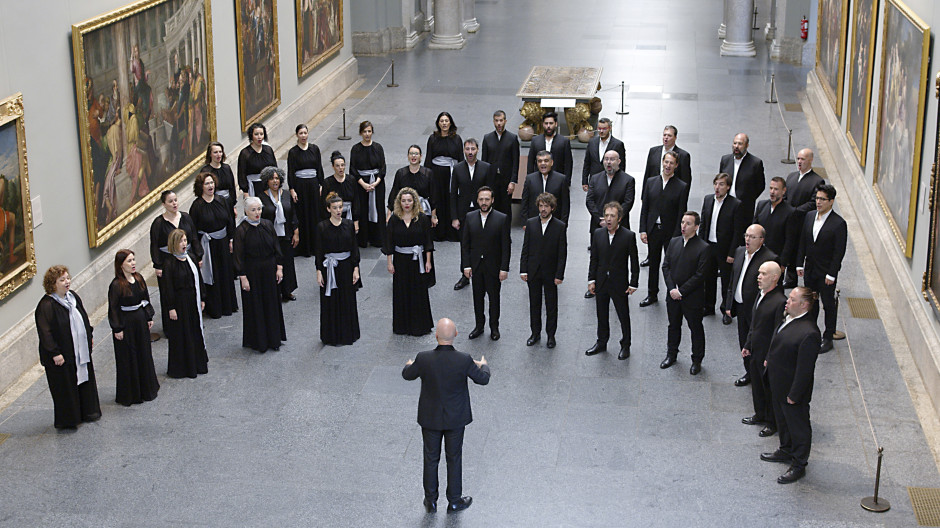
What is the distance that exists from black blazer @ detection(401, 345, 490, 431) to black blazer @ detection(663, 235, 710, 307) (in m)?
3.08

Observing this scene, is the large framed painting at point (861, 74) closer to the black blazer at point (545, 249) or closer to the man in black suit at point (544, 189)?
the man in black suit at point (544, 189)

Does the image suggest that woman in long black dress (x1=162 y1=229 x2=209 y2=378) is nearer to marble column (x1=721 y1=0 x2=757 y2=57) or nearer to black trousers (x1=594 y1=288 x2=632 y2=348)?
black trousers (x1=594 y1=288 x2=632 y2=348)

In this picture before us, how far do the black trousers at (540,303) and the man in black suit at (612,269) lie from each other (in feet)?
1.52

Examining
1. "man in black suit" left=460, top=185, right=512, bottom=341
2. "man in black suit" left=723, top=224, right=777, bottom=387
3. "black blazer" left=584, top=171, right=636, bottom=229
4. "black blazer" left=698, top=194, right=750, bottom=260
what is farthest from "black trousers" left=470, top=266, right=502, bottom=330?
"man in black suit" left=723, top=224, right=777, bottom=387

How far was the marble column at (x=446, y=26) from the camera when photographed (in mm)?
27641

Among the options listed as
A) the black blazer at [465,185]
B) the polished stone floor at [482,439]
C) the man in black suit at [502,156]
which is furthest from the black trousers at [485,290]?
the man in black suit at [502,156]

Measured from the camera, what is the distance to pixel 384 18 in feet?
88.7

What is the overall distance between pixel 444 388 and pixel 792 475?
2.95 m

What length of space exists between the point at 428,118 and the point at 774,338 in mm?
12867

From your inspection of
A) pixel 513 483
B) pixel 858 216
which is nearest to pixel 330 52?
pixel 858 216

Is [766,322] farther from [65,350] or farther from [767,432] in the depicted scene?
[65,350]

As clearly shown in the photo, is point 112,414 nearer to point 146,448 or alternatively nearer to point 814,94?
point 146,448

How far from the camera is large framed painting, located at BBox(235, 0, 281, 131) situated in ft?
56.2

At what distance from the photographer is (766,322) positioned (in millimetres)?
9352
